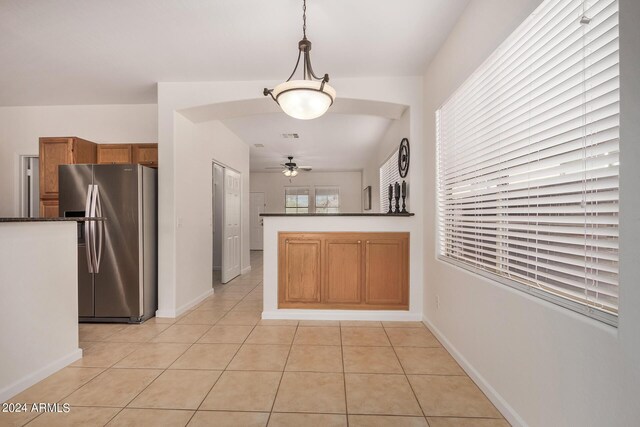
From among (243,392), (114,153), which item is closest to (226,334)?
(243,392)

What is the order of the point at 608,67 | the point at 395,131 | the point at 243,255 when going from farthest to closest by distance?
the point at 243,255 → the point at 395,131 → the point at 608,67

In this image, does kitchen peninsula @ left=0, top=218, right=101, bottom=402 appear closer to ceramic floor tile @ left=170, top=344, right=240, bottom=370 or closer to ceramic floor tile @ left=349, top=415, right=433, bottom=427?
ceramic floor tile @ left=170, top=344, right=240, bottom=370

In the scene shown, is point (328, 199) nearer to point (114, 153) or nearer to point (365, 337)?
point (114, 153)

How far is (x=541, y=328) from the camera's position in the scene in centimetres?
143

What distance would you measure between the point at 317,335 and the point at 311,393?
3.19 feet

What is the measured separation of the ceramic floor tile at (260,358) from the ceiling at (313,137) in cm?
309

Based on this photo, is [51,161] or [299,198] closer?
[51,161]

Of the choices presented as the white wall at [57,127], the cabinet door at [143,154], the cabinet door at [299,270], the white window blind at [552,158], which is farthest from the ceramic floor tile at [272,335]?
the white wall at [57,127]

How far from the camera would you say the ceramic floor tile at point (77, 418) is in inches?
66.0

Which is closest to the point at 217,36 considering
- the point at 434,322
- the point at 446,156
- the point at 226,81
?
the point at 226,81

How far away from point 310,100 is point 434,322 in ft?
7.46

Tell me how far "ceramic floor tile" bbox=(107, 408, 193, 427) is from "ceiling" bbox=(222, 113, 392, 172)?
12.0ft

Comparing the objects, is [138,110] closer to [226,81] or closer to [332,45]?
[226,81]

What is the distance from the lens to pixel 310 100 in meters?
2.22
